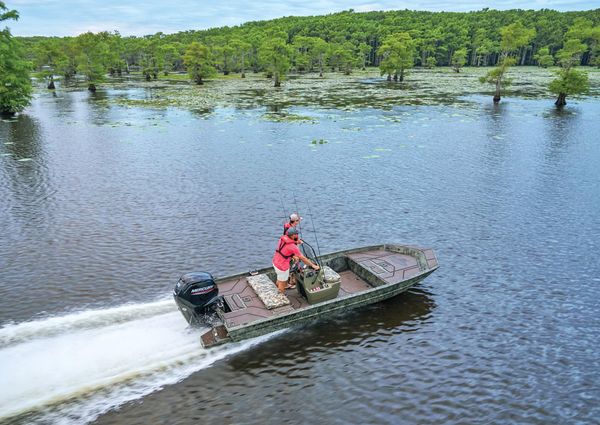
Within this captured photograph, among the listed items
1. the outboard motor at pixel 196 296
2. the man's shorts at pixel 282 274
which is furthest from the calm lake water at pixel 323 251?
the man's shorts at pixel 282 274

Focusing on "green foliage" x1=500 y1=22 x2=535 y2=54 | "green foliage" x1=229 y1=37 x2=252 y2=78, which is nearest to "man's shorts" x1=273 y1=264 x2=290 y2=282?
"green foliage" x1=500 y1=22 x2=535 y2=54

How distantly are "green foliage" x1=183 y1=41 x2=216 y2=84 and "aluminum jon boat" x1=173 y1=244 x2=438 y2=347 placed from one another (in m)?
102

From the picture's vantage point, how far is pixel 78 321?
51.9 ft

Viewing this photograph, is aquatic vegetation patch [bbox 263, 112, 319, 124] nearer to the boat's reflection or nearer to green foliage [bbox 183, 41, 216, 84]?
the boat's reflection

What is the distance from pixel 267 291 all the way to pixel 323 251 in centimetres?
643

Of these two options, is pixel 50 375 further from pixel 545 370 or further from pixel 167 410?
pixel 545 370

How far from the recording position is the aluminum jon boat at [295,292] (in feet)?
48.2

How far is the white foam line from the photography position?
14969mm

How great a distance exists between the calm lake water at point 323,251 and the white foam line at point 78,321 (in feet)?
0.25

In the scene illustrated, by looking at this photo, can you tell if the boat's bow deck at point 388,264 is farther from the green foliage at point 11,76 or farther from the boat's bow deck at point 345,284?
the green foliage at point 11,76

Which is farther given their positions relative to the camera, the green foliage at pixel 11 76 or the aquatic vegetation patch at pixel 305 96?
the aquatic vegetation patch at pixel 305 96

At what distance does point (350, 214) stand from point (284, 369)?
14.4 metres

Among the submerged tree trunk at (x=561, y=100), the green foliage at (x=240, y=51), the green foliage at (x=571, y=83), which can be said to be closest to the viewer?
the green foliage at (x=571, y=83)

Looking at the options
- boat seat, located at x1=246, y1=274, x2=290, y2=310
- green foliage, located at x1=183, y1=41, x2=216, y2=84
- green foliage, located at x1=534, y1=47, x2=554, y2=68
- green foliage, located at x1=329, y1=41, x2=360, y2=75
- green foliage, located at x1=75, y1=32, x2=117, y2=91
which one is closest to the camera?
boat seat, located at x1=246, y1=274, x2=290, y2=310
